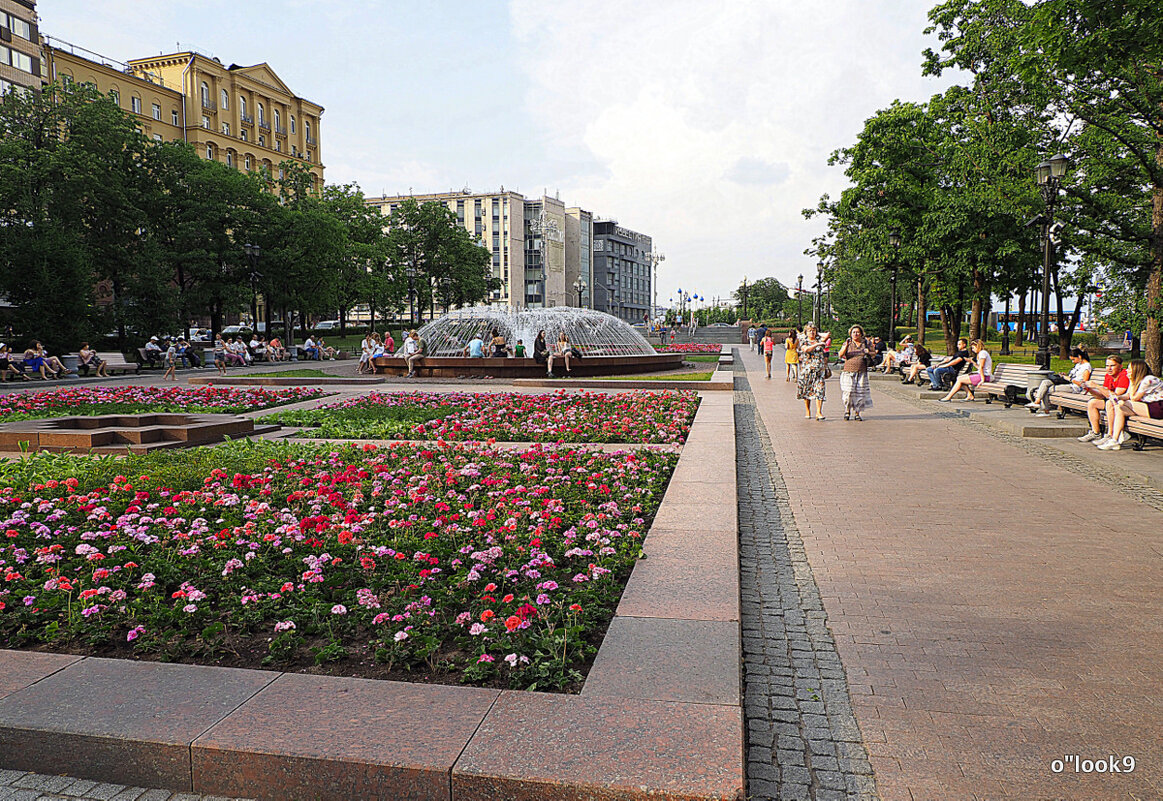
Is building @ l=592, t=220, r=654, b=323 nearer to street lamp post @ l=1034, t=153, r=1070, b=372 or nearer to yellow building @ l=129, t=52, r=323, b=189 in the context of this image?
yellow building @ l=129, t=52, r=323, b=189

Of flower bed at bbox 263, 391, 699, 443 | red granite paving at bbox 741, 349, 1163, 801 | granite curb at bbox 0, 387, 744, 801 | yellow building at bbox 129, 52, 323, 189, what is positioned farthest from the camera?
yellow building at bbox 129, 52, 323, 189

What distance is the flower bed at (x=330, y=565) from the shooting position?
3.71 metres

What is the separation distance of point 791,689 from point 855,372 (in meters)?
10.4

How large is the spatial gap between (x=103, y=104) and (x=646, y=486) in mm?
35692

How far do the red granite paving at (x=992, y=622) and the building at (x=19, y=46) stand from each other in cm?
5440

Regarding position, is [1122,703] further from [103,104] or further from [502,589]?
[103,104]

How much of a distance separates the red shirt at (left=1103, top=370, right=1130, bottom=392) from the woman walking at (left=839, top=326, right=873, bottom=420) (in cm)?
332

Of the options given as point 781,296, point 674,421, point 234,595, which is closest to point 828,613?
point 234,595

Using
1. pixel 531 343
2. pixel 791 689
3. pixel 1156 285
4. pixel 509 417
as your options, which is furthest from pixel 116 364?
pixel 1156 285

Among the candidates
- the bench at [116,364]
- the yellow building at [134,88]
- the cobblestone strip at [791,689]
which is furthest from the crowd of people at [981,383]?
the yellow building at [134,88]

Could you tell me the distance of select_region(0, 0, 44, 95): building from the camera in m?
45.3

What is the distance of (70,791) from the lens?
2.81 meters

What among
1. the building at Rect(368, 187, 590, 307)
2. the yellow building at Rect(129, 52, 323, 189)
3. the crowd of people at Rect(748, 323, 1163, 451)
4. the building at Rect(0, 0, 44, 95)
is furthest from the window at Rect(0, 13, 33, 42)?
the building at Rect(368, 187, 590, 307)

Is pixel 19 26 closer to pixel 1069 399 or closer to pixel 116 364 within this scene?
pixel 116 364
